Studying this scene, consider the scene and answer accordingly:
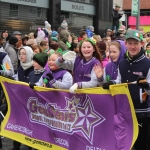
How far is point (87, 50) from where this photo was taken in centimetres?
579

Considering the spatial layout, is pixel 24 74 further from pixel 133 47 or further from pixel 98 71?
pixel 133 47

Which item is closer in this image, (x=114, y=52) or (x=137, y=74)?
(x=137, y=74)

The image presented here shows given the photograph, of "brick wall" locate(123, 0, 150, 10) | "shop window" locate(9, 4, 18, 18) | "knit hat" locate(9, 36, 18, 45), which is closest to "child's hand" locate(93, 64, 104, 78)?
"knit hat" locate(9, 36, 18, 45)

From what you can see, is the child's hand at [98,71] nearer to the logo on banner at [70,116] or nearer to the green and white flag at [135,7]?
the logo on banner at [70,116]

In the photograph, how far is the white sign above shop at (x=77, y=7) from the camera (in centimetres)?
1716

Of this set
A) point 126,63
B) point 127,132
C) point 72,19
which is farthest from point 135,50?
point 72,19

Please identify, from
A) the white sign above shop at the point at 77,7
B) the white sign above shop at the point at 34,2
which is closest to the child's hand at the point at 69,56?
the white sign above shop at the point at 34,2

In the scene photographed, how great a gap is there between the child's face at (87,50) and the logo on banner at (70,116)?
79 cm

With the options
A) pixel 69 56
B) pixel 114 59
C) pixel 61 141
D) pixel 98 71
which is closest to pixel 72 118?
pixel 61 141

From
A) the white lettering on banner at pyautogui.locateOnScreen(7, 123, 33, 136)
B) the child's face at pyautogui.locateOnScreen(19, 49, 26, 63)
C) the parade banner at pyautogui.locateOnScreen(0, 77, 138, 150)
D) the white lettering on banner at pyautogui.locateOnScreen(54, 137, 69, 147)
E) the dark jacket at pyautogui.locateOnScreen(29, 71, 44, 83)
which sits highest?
the child's face at pyautogui.locateOnScreen(19, 49, 26, 63)

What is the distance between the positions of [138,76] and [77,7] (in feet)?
45.1

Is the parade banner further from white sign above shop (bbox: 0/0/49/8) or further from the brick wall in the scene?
the brick wall

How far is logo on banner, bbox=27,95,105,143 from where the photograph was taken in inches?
200

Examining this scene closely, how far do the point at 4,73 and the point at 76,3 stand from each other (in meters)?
11.6
